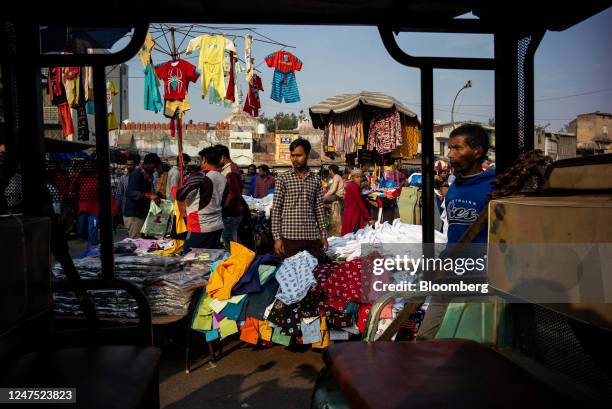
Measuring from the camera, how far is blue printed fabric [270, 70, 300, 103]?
Answer: 11.5 meters

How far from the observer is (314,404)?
189cm

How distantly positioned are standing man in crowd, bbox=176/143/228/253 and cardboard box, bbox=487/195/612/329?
4.69 m

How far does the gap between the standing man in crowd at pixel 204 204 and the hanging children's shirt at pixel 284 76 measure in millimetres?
5563

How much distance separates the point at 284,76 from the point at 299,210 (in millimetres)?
7242

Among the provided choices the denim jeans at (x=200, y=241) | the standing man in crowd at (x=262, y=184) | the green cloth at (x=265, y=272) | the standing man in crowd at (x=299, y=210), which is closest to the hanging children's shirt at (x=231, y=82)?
the standing man in crowd at (x=262, y=184)

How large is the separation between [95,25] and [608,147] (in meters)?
2.20

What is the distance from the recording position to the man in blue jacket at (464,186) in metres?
2.98

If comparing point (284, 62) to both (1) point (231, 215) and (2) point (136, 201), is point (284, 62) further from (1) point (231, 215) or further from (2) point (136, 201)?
(1) point (231, 215)

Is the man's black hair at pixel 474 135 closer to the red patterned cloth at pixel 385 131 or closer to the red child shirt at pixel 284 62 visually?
the red patterned cloth at pixel 385 131

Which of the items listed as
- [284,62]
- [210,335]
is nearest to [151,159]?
[284,62]

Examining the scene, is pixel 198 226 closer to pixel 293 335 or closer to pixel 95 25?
pixel 293 335

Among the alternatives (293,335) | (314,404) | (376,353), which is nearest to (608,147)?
(376,353)

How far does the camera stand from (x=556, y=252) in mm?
1458

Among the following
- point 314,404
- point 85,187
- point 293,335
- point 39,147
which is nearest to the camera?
point 314,404
